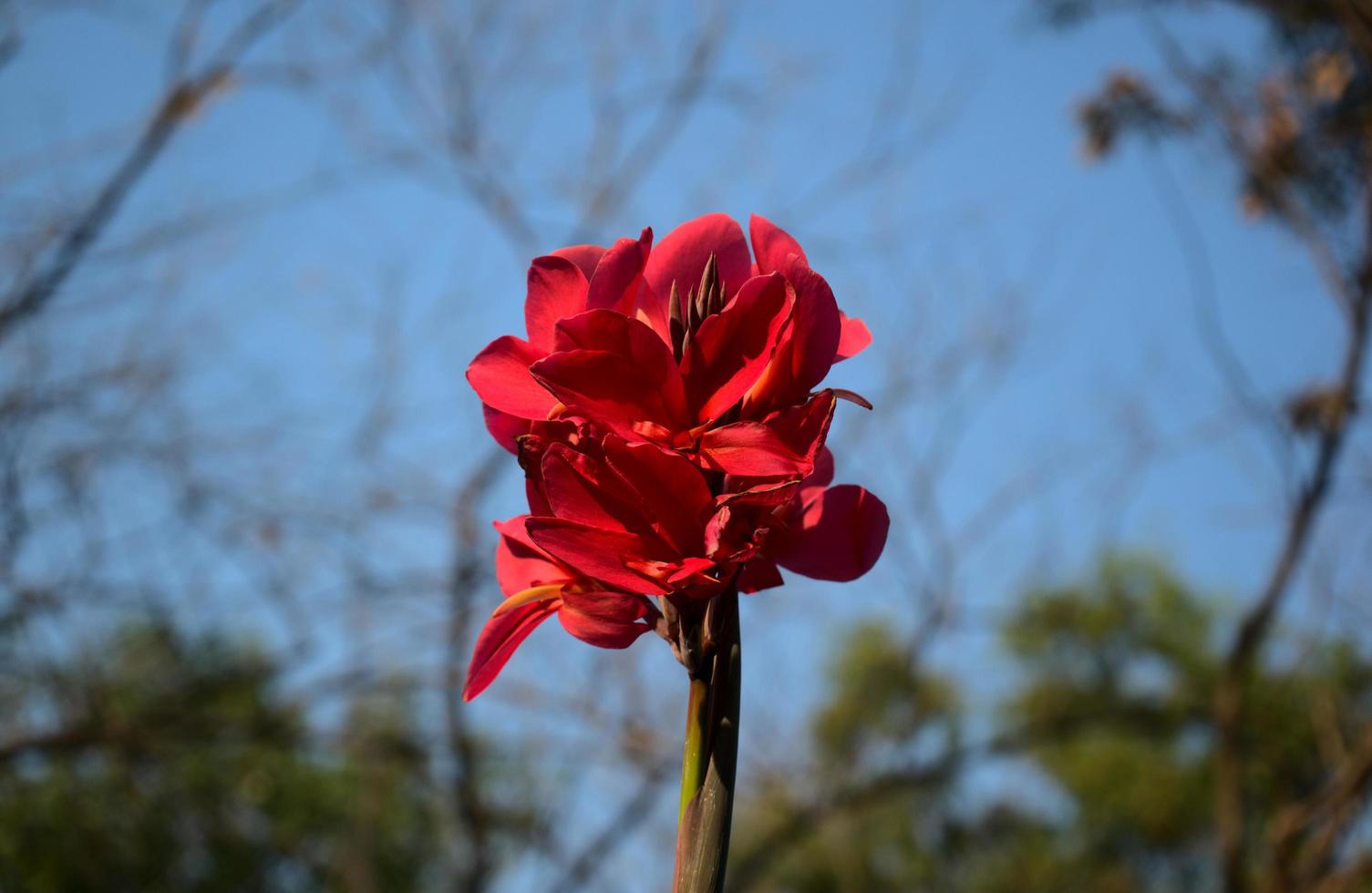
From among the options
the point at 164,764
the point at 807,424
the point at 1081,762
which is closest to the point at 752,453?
the point at 807,424

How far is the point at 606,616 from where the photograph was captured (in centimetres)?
57

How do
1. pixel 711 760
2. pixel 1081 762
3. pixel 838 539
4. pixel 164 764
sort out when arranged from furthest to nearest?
pixel 1081 762 < pixel 164 764 < pixel 838 539 < pixel 711 760

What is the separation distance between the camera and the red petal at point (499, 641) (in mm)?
604

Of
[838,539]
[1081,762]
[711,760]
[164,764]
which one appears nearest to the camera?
[711,760]

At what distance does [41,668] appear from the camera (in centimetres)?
328

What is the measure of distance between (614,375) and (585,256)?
13 cm

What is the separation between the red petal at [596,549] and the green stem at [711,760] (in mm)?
51

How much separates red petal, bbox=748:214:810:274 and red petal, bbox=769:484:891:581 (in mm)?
131

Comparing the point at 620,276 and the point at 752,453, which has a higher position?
the point at 620,276

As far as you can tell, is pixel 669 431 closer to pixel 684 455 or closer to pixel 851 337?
pixel 684 455

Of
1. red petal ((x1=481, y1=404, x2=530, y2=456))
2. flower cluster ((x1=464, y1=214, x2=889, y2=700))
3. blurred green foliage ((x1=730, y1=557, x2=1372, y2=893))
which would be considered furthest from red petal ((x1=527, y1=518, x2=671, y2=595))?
blurred green foliage ((x1=730, y1=557, x2=1372, y2=893))

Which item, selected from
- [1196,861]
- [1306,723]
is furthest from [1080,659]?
[1306,723]

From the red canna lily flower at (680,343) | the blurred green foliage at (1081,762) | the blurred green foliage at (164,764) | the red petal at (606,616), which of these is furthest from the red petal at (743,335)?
the blurred green foliage at (1081,762)

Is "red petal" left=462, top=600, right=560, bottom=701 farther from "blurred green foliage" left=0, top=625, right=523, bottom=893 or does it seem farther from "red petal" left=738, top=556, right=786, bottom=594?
"blurred green foliage" left=0, top=625, right=523, bottom=893
